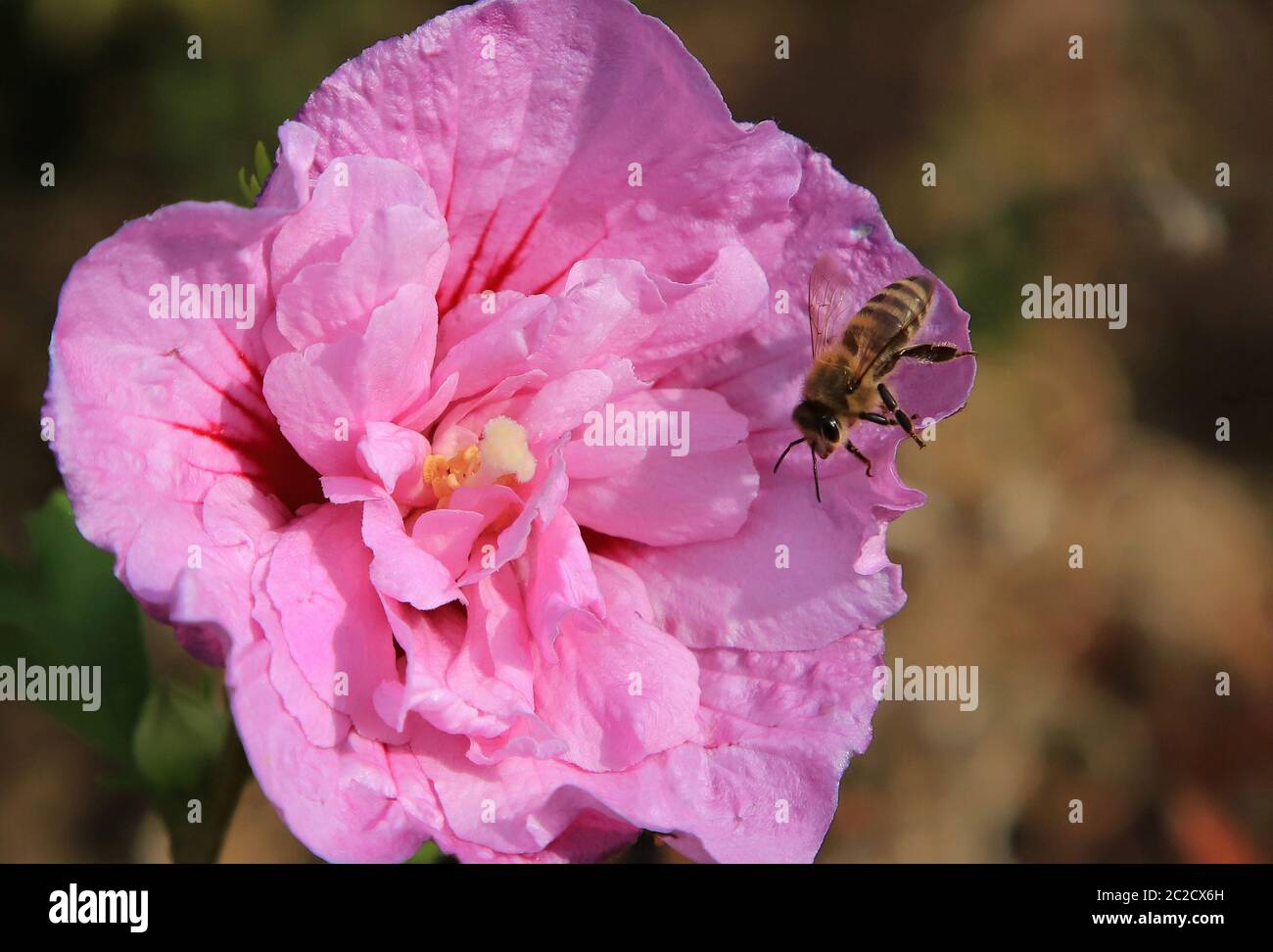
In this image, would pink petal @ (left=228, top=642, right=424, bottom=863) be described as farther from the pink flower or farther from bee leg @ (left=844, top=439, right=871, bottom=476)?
bee leg @ (left=844, top=439, right=871, bottom=476)

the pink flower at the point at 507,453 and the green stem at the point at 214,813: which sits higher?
the pink flower at the point at 507,453

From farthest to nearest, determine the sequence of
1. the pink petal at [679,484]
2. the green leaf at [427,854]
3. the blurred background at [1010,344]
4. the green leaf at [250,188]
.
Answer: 1. the blurred background at [1010,344]
2. the green leaf at [427,854]
3. the green leaf at [250,188]
4. the pink petal at [679,484]

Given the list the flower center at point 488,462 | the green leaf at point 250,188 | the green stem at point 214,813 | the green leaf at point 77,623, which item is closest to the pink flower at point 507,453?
the flower center at point 488,462

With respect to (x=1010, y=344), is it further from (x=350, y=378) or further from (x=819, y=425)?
(x=350, y=378)

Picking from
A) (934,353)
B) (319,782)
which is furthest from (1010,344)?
(319,782)

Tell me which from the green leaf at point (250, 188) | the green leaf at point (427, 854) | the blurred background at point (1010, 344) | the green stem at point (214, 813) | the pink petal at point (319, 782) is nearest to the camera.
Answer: the pink petal at point (319, 782)

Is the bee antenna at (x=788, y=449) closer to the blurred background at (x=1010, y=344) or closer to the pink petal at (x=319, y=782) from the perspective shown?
the pink petal at (x=319, y=782)

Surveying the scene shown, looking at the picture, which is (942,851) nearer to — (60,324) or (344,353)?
(344,353)
